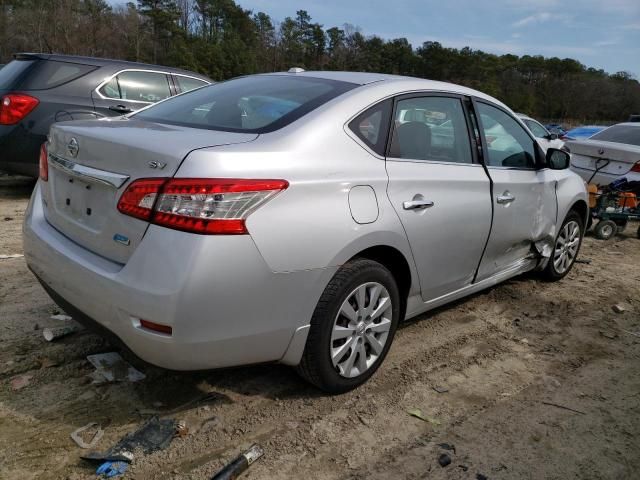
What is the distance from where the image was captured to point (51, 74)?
6.13 metres

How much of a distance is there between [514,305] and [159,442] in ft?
9.93

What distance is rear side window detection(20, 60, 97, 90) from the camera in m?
6.01

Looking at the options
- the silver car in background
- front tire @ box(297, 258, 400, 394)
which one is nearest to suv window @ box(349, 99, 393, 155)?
the silver car in background

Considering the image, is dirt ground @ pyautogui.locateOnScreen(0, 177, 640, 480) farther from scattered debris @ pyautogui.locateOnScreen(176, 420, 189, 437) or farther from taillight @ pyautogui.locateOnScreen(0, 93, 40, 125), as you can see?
taillight @ pyautogui.locateOnScreen(0, 93, 40, 125)

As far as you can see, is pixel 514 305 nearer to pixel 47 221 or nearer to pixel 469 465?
pixel 469 465

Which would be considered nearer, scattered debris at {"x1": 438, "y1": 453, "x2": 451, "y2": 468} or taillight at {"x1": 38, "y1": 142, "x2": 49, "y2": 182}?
scattered debris at {"x1": 438, "y1": 453, "x2": 451, "y2": 468}

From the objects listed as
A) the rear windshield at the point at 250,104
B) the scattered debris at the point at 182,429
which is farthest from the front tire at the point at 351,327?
the rear windshield at the point at 250,104

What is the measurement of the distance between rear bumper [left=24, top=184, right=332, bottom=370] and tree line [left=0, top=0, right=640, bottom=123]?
48.8 m

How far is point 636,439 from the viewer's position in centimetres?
262

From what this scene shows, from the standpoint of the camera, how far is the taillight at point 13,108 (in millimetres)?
5859

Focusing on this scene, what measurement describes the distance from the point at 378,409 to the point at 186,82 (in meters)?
6.02

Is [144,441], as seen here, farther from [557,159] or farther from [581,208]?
[581,208]

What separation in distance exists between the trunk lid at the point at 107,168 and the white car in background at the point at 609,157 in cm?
679

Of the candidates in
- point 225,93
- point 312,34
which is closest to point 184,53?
point 312,34
